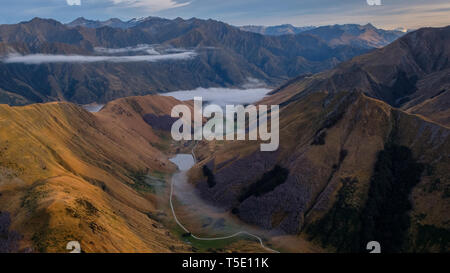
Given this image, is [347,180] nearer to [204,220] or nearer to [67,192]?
[204,220]

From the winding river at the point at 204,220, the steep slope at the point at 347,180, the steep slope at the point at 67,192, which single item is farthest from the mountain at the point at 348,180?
the steep slope at the point at 67,192

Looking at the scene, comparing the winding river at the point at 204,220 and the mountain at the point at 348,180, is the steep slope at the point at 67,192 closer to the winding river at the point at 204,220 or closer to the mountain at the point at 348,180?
the winding river at the point at 204,220

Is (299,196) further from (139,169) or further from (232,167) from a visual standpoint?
(139,169)

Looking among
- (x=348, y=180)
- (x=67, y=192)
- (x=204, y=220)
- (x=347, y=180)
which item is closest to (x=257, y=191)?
(x=204, y=220)

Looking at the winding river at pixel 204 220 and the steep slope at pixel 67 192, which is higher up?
the steep slope at pixel 67 192

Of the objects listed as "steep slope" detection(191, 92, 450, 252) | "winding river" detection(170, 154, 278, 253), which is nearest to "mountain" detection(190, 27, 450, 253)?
"steep slope" detection(191, 92, 450, 252)
